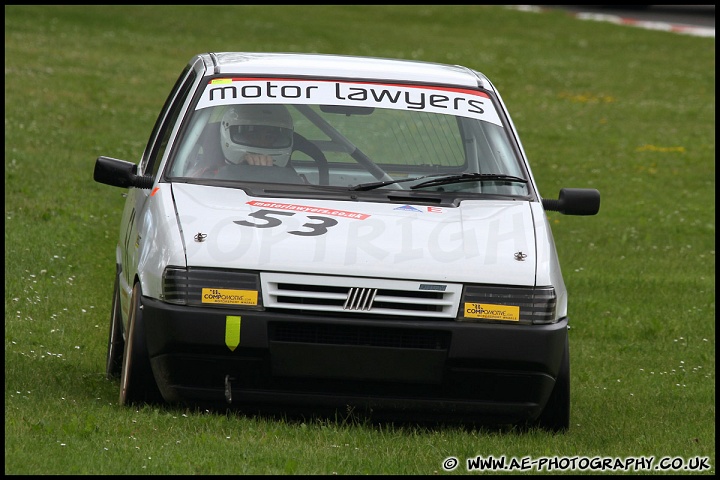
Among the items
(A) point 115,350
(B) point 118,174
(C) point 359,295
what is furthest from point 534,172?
(C) point 359,295

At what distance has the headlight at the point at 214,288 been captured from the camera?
5.70 metres

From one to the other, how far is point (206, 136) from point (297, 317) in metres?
1.71

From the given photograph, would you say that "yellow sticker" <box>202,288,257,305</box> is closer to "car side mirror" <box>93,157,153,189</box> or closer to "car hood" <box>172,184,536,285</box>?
"car hood" <box>172,184,536,285</box>

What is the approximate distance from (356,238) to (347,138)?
1.60 meters

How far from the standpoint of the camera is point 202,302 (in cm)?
571

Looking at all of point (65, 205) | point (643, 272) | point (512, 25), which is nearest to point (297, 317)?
point (643, 272)

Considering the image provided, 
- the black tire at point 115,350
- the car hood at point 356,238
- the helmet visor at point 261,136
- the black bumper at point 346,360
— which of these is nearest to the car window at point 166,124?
the helmet visor at point 261,136

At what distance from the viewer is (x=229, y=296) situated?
5.70 m

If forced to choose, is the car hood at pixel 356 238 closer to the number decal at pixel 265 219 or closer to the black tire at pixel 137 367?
the number decal at pixel 265 219

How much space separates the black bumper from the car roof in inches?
78.9

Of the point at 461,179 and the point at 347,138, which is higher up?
the point at 347,138

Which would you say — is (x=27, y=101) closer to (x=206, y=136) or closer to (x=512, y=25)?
(x=206, y=136)

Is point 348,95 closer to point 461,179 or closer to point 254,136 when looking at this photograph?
point 254,136

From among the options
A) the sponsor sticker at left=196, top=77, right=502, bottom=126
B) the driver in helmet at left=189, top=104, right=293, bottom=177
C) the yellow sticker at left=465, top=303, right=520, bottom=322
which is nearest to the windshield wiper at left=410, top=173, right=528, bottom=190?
the sponsor sticker at left=196, top=77, right=502, bottom=126
